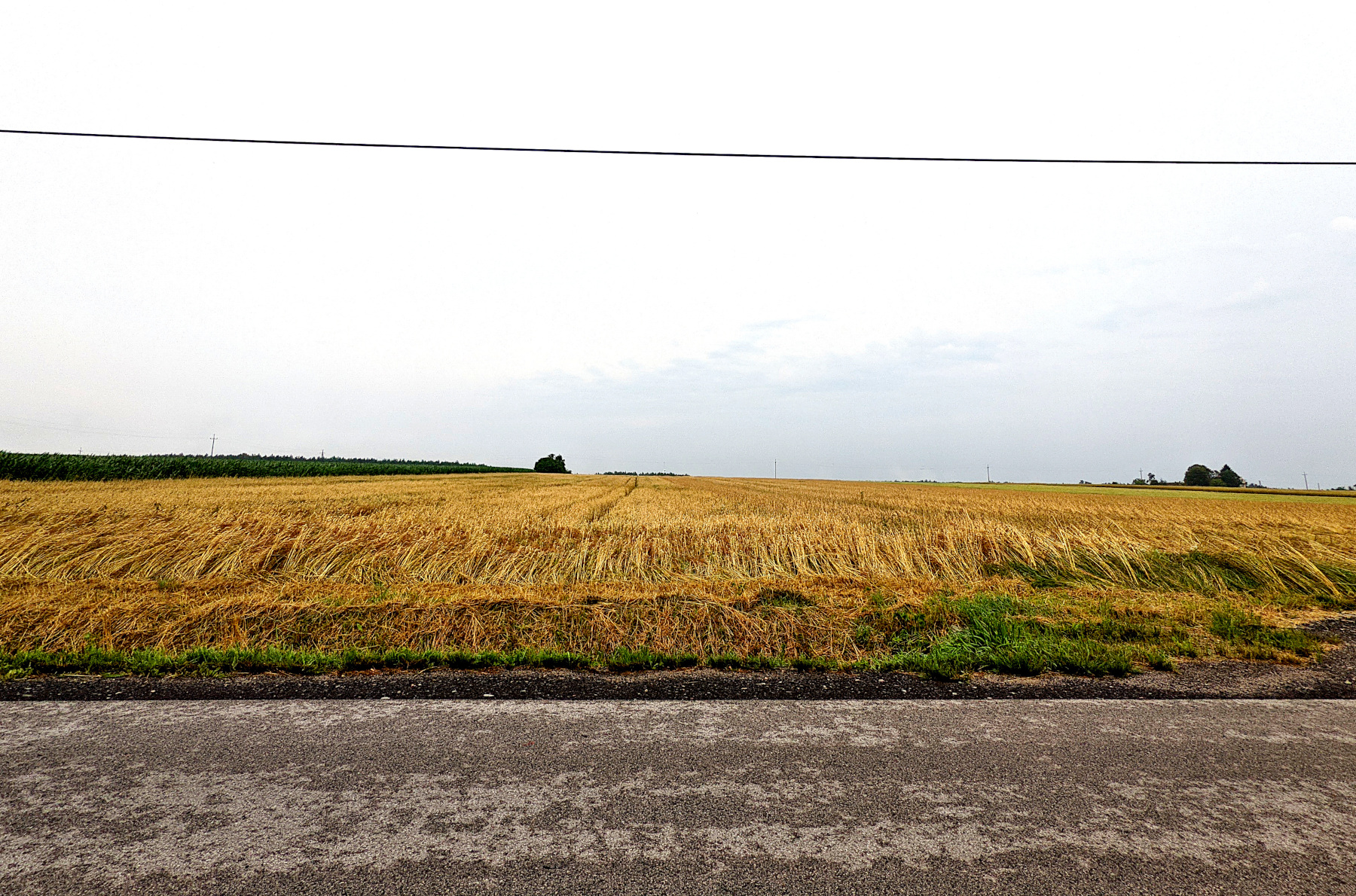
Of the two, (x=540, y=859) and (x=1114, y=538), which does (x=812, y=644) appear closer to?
(x=540, y=859)

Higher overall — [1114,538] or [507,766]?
[1114,538]

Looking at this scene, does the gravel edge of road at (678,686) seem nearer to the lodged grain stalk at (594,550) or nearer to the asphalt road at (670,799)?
the asphalt road at (670,799)

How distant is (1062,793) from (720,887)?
187cm

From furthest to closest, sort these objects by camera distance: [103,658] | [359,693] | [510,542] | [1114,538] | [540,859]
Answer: [1114,538]
[510,542]
[103,658]
[359,693]
[540,859]

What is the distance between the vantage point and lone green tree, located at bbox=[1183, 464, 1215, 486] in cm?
11053

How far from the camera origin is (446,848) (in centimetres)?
271

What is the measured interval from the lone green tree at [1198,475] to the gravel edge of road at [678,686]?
13162 cm

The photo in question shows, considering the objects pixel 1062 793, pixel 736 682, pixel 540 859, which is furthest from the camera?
pixel 736 682

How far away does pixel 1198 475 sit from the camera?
11312 cm

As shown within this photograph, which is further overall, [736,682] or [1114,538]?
[1114,538]

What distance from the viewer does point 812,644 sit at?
20.9 ft

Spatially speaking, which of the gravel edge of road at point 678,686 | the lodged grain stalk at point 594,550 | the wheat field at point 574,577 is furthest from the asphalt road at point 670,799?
the lodged grain stalk at point 594,550

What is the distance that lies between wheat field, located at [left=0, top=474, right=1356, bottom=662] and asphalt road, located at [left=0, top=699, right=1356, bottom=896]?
2083 mm

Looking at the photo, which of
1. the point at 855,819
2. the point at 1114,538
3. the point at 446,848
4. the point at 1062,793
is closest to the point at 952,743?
the point at 1062,793
